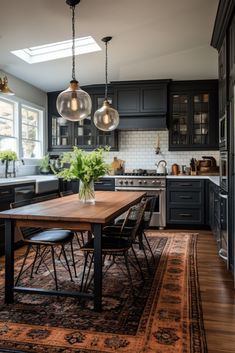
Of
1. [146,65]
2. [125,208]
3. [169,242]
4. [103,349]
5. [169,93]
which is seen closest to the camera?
[103,349]

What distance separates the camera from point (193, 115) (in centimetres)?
618

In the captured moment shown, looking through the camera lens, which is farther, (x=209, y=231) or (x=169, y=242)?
(x=209, y=231)

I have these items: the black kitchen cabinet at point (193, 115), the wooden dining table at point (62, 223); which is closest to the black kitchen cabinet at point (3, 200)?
the wooden dining table at point (62, 223)

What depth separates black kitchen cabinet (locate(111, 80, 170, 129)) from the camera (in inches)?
242

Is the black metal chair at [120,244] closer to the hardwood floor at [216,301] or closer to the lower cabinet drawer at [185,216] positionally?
the hardwood floor at [216,301]

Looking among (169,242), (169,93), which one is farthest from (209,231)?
(169,93)

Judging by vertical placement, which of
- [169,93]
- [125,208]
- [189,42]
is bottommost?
[125,208]

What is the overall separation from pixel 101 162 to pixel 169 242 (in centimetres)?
218

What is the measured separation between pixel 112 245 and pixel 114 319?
0.65 m

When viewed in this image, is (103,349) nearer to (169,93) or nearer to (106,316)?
(106,316)

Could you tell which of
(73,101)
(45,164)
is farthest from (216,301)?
(45,164)

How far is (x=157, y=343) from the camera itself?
6.88ft

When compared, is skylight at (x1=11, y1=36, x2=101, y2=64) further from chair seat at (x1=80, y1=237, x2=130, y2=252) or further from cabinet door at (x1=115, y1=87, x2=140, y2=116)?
chair seat at (x1=80, y1=237, x2=130, y2=252)

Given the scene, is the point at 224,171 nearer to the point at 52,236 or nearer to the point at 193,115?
the point at 52,236
